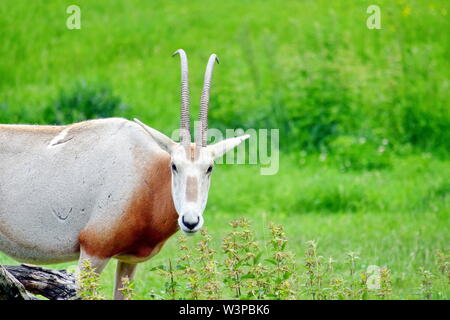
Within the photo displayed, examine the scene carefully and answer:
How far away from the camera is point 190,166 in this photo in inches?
253

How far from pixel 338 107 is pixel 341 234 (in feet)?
14.1

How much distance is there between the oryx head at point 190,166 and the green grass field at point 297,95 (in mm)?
2233

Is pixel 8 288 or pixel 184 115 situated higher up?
pixel 184 115

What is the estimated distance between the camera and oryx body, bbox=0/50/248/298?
6.81m

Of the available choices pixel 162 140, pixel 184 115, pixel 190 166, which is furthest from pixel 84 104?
pixel 190 166

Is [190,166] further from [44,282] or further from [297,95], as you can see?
[297,95]

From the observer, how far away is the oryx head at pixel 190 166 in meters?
6.15

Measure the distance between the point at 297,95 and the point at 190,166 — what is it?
28.5ft

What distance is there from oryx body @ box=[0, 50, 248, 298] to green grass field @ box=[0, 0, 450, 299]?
1641mm

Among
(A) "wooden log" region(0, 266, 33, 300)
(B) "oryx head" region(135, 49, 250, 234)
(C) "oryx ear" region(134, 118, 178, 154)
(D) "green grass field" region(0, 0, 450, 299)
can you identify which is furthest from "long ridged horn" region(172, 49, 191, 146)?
(D) "green grass field" region(0, 0, 450, 299)

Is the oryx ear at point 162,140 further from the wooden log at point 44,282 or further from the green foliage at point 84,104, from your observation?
the green foliage at point 84,104

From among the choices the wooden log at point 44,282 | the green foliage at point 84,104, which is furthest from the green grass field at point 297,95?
the wooden log at point 44,282

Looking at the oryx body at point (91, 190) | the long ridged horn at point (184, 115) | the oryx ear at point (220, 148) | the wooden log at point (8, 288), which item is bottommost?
the wooden log at point (8, 288)

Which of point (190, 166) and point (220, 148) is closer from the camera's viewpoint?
point (190, 166)
